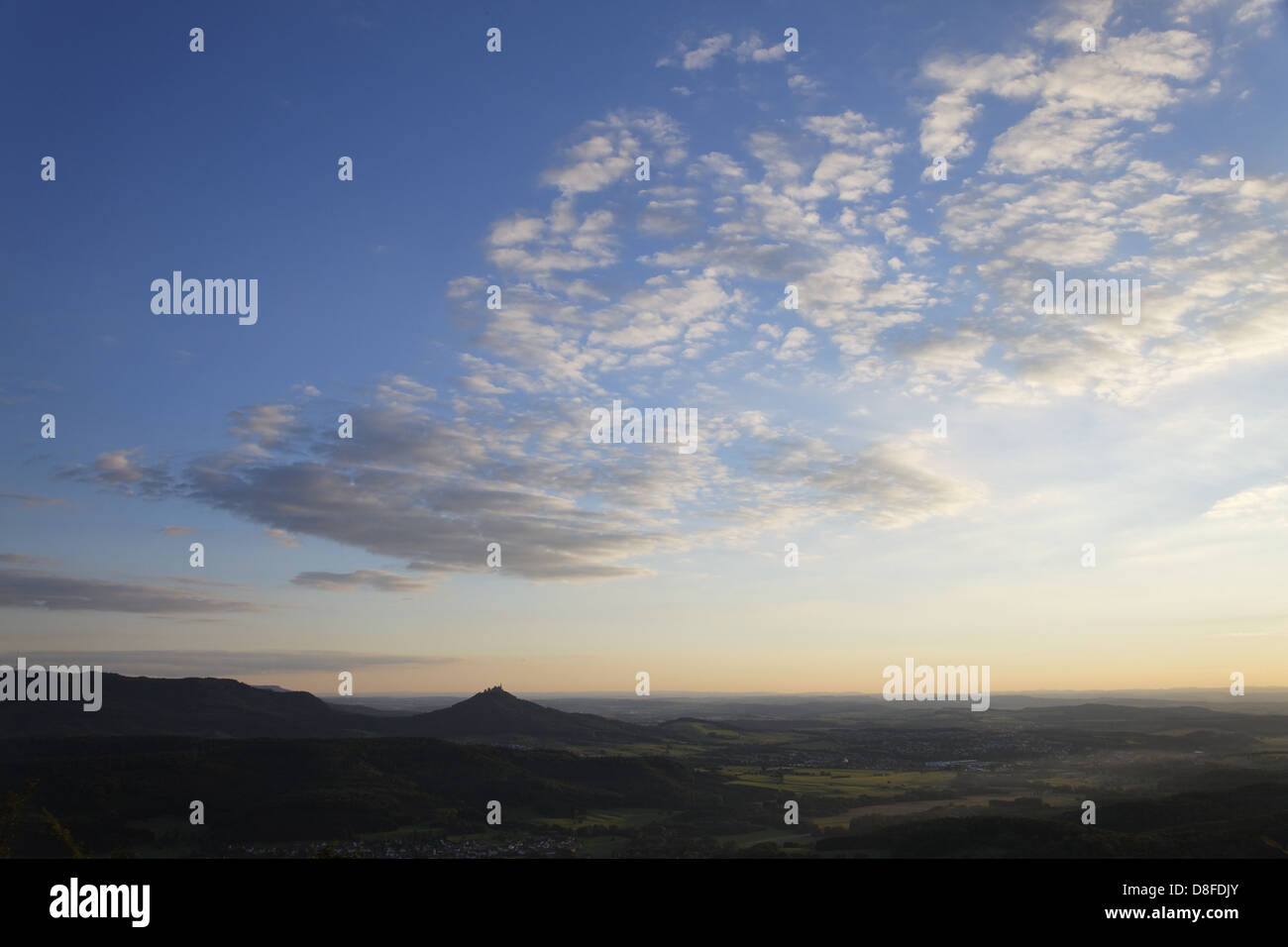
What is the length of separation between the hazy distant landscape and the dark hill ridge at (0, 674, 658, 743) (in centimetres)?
93

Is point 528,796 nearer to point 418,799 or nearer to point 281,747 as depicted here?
point 418,799

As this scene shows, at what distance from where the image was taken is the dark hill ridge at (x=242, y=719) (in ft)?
474

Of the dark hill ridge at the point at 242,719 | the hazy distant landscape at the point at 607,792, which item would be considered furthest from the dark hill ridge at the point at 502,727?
the hazy distant landscape at the point at 607,792

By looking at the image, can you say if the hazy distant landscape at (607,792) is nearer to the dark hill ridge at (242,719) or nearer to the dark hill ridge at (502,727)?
the dark hill ridge at (242,719)

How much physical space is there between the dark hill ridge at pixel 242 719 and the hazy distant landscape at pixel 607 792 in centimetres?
93

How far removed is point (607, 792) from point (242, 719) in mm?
93182

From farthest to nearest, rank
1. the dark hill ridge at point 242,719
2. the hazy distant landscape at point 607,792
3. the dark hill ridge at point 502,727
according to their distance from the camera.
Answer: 1. the dark hill ridge at point 502,727
2. the dark hill ridge at point 242,719
3. the hazy distant landscape at point 607,792

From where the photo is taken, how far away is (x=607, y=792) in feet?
378

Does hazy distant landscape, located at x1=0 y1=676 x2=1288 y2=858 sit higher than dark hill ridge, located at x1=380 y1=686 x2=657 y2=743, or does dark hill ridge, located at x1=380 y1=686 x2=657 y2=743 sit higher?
hazy distant landscape, located at x1=0 y1=676 x2=1288 y2=858

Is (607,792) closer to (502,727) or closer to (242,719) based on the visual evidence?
(502,727)

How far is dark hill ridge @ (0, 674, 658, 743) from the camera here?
5694 inches

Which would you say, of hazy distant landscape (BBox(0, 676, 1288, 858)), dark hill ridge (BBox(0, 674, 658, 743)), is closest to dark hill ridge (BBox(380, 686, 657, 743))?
dark hill ridge (BBox(0, 674, 658, 743))

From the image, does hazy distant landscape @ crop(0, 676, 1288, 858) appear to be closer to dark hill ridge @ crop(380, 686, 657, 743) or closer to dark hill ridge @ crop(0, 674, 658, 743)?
dark hill ridge @ crop(0, 674, 658, 743)
